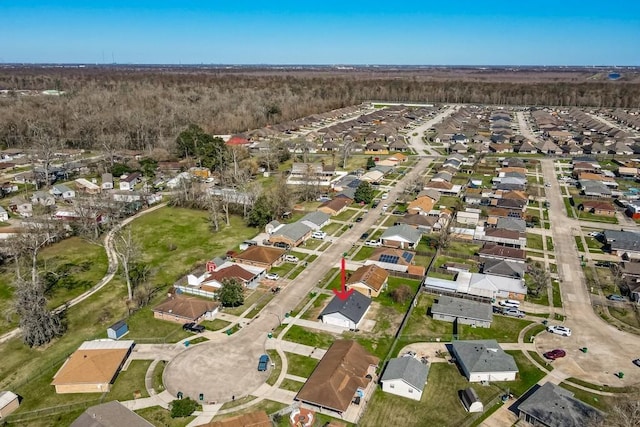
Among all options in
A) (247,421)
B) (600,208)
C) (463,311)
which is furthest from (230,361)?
(600,208)

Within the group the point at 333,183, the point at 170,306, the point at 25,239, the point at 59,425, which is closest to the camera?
the point at 59,425

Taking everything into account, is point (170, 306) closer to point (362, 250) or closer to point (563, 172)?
point (362, 250)

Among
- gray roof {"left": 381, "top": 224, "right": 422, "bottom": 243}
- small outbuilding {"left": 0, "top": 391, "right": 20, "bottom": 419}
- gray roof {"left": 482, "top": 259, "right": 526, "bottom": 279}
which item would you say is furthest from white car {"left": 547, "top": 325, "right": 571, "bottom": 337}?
small outbuilding {"left": 0, "top": 391, "right": 20, "bottom": 419}

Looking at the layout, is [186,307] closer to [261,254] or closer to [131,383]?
[131,383]

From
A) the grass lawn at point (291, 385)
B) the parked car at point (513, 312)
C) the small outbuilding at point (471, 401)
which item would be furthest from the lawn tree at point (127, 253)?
the parked car at point (513, 312)

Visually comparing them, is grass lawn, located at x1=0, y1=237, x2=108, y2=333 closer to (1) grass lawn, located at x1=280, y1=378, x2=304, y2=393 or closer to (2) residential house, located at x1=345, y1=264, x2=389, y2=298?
(1) grass lawn, located at x1=280, y1=378, x2=304, y2=393

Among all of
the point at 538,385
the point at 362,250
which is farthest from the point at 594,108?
the point at 538,385

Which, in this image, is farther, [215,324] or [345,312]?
[215,324]
